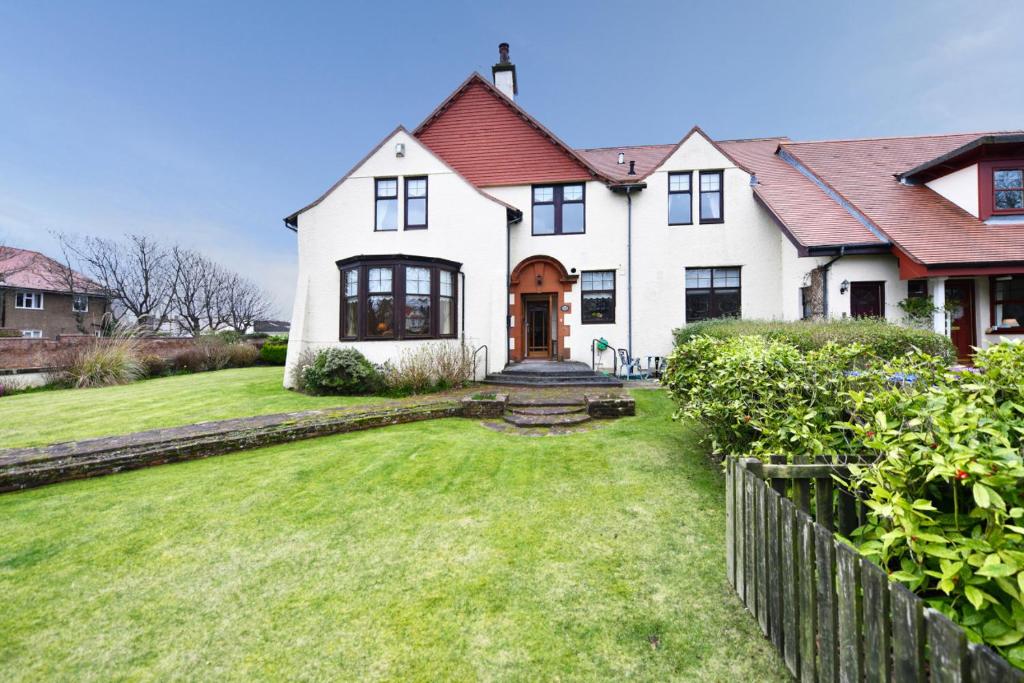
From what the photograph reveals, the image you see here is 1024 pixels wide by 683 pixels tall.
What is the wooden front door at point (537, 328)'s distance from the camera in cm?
1470

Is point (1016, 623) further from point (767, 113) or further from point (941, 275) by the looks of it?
point (767, 113)

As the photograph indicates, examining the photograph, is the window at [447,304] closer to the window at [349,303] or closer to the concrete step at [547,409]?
the window at [349,303]

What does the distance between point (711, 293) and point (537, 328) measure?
6.09m

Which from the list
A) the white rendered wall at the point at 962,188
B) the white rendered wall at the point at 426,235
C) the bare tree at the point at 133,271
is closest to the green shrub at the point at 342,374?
the white rendered wall at the point at 426,235

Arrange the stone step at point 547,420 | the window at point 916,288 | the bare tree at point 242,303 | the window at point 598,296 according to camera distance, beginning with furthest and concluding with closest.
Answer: the bare tree at point 242,303, the window at point 598,296, the window at point 916,288, the stone step at point 547,420

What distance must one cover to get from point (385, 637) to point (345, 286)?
11016 millimetres

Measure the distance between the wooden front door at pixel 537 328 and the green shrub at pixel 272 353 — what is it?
51.4 feet

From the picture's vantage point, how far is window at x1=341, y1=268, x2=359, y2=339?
11898 mm

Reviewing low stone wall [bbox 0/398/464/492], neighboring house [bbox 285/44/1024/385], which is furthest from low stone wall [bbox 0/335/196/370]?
low stone wall [bbox 0/398/464/492]

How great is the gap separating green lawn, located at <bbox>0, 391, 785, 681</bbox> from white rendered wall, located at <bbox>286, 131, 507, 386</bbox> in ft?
25.4

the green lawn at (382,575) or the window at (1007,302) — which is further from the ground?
the window at (1007,302)

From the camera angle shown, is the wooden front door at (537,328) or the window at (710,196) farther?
the wooden front door at (537,328)

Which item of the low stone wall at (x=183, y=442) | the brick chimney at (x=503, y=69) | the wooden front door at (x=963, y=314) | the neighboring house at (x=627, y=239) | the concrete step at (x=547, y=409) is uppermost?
the brick chimney at (x=503, y=69)

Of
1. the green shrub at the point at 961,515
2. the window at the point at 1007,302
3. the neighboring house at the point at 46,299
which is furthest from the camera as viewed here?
the neighboring house at the point at 46,299
